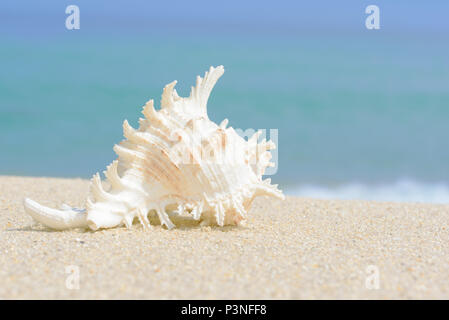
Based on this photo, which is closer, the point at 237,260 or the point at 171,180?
the point at 237,260

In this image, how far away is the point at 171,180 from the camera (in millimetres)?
4367

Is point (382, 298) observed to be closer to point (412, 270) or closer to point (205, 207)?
point (412, 270)

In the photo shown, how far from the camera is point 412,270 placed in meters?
3.50

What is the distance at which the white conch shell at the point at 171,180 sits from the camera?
4.25 m

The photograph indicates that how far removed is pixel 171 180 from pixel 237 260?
1.09 meters

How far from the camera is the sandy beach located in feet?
10.00

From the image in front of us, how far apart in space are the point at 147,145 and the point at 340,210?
2.56 m

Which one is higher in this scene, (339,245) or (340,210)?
(340,210)

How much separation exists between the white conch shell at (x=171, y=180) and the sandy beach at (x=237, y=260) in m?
0.15

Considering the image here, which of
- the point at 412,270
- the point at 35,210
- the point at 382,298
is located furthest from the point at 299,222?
the point at 35,210

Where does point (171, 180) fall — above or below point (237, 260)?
above

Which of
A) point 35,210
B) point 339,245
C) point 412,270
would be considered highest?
point 35,210

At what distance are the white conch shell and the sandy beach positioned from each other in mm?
153
